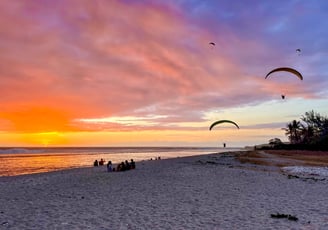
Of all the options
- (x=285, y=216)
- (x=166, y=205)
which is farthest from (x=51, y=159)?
(x=285, y=216)

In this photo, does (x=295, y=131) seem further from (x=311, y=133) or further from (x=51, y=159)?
(x=51, y=159)

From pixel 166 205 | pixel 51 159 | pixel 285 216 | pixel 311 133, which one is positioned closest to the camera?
pixel 285 216

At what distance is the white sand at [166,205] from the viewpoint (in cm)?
1166

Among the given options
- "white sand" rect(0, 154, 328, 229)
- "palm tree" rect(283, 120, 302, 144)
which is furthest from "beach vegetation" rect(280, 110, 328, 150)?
"white sand" rect(0, 154, 328, 229)

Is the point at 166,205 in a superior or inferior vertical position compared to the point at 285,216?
superior

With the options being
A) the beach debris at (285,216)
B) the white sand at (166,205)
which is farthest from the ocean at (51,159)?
the beach debris at (285,216)

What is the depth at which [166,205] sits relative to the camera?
Answer: 14898 mm

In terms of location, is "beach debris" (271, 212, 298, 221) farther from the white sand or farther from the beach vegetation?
the beach vegetation

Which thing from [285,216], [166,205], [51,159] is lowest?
[285,216]

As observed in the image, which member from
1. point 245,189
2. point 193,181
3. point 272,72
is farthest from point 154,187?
point 272,72

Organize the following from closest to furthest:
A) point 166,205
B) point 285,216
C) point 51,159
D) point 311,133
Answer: point 285,216 → point 166,205 → point 51,159 → point 311,133

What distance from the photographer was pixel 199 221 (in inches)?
469

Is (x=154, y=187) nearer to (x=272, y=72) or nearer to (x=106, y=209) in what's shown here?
(x=106, y=209)

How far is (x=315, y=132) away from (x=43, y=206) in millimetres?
117841
